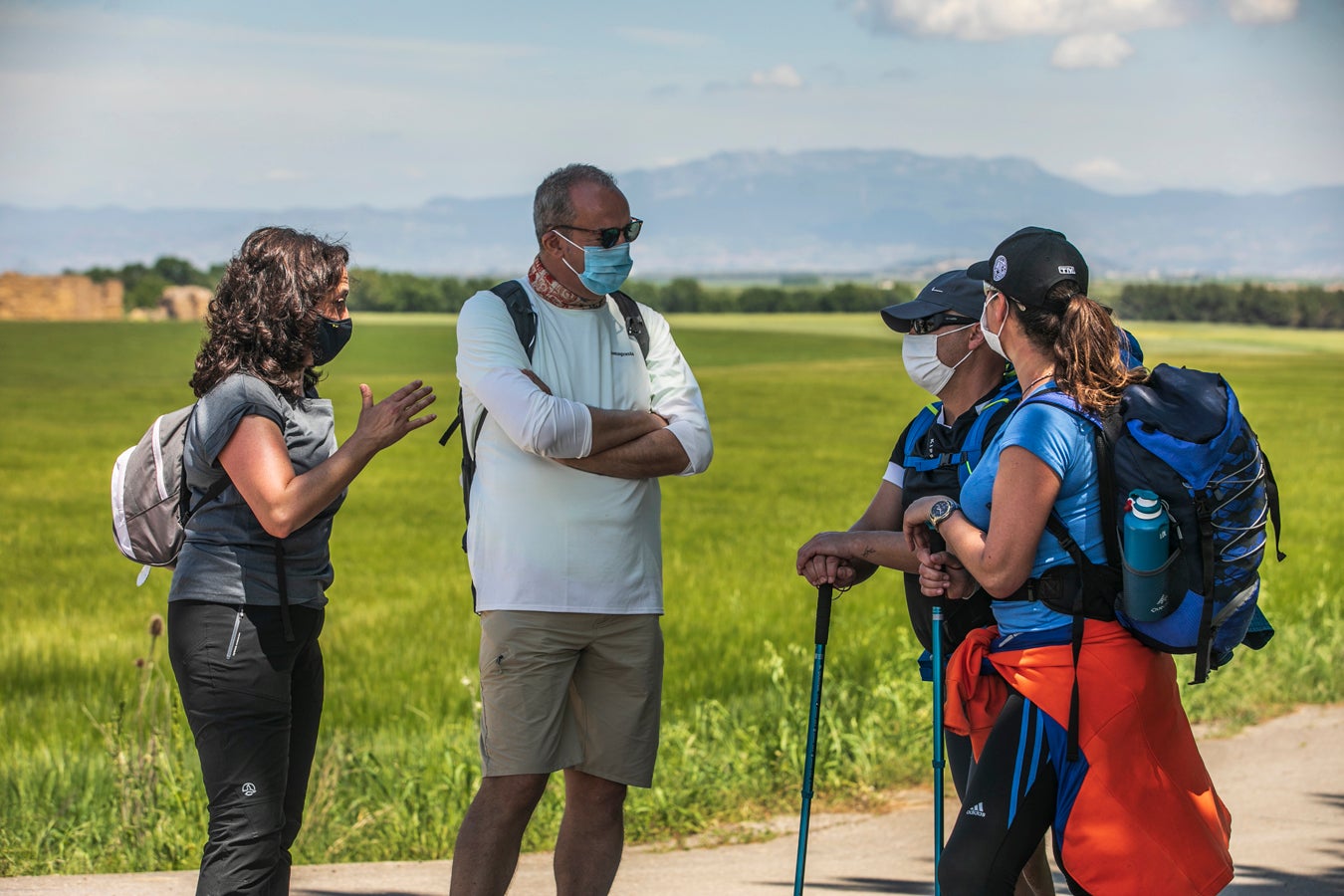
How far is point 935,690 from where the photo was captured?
3811 mm

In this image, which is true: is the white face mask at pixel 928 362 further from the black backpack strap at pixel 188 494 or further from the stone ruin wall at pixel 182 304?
the stone ruin wall at pixel 182 304

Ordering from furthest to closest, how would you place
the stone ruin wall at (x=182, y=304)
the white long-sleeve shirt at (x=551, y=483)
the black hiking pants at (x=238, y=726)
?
1. the stone ruin wall at (x=182, y=304)
2. the white long-sleeve shirt at (x=551, y=483)
3. the black hiking pants at (x=238, y=726)

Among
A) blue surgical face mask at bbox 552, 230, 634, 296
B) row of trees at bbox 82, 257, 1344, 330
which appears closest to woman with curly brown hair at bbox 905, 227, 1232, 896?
blue surgical face mask at bbox 552, 230, 634, 296

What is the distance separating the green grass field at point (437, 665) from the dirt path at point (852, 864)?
13.7 inches

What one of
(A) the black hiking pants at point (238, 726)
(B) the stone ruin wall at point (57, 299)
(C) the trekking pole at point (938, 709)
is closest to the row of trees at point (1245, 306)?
(B) the stone ruin wall at point (57, 299)

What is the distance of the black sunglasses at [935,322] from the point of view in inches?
156

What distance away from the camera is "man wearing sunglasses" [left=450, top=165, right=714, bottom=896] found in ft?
13.3

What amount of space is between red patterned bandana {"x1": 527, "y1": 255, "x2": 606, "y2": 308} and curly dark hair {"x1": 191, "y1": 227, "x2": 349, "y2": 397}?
68 centimetres

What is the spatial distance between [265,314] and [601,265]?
0.97 m

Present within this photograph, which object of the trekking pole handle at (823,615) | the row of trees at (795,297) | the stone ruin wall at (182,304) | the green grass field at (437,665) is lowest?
the green grass field at (437,665)

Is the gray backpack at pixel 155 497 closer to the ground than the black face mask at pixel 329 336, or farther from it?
closer to the ground

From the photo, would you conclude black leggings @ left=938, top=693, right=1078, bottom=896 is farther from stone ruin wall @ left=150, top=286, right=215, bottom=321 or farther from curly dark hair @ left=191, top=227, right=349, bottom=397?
stone ruin wall @ left=150, top=286, right=215, bottom=321

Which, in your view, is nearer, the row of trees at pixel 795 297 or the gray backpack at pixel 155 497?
the gray backpack at pixel 155 497

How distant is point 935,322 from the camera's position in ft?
13.1
